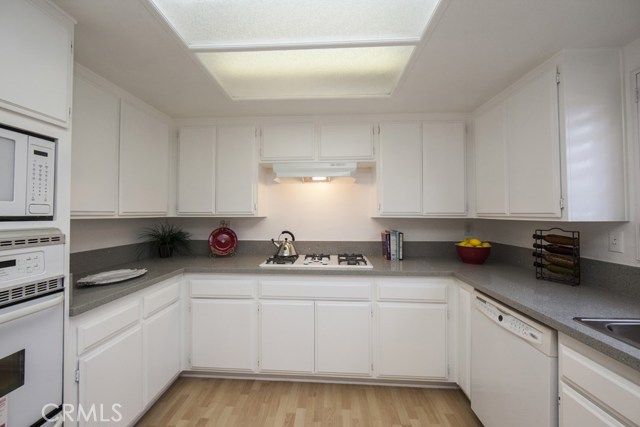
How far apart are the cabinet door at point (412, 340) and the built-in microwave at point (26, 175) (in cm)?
197

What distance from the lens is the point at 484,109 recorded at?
209cm

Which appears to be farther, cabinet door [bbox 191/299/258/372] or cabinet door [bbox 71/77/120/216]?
cabinet door [bbox 191/299/258/372]

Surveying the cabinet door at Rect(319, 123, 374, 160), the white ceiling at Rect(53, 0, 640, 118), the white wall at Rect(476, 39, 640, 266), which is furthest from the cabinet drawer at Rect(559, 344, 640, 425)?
the cabinet door at Rect(319, 123, 374, 160)

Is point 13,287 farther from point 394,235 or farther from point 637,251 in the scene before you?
point 637,251

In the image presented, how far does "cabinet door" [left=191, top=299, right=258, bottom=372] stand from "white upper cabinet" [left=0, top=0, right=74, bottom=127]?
148 cm

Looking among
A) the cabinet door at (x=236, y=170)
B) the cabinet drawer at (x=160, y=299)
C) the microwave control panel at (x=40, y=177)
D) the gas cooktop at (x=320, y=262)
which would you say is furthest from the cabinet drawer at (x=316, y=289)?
the microwave control panel at (x=40, y=177)

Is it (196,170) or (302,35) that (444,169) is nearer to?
(302,35)

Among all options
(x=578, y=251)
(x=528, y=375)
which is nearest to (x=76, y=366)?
(x=528, y=375)

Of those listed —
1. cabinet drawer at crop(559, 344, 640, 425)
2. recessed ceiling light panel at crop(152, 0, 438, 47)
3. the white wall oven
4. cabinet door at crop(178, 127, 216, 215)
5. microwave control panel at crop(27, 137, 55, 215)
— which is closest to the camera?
cabinet drawer at crop(559, 344, 640, 425)

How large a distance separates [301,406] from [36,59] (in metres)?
2.35

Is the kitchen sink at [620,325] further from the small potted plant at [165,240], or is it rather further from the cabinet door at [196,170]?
the small potted plant at [165,240]

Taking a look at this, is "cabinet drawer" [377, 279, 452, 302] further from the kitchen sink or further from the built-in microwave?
the built-in microwave

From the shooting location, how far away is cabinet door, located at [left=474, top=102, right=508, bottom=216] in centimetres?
187

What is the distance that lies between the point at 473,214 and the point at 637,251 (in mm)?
968
